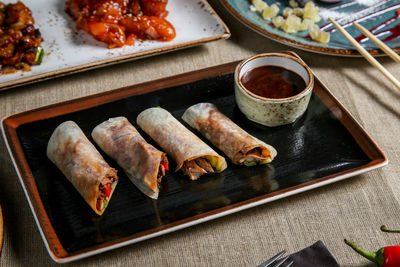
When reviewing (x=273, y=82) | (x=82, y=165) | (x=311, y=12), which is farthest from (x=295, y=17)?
(x=82, y=165)

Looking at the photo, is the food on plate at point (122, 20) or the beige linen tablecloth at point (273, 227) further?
the food on plate at point (122, 20)

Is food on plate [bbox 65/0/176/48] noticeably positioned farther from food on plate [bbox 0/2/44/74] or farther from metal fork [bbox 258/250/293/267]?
metal fork [bbox 258/250/293/267]

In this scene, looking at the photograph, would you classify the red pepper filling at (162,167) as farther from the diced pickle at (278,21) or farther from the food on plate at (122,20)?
the diced pickle at (278,21)

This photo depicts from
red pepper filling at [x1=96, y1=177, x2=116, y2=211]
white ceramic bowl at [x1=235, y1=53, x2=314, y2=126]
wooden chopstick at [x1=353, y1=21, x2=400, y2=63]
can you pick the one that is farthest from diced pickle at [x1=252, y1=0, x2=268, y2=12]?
red pepper filling at [x1=96, y1=177, x2=116, y2=211]

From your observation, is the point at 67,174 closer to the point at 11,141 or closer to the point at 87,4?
the point at 11,141

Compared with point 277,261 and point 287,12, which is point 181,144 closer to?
point 277,261

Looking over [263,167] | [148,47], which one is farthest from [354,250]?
[148,47]

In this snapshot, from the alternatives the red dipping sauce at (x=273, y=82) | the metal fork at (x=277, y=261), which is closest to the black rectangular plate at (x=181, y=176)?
the red dipping sauce at (x=273, y=82)
